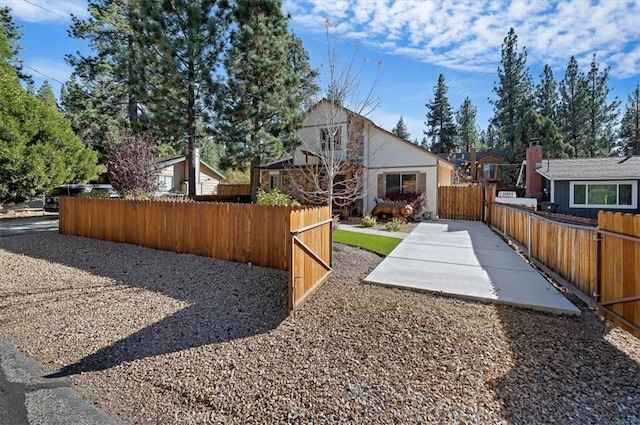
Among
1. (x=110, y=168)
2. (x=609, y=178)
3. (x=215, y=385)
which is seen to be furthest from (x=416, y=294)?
(x=609, y=178)

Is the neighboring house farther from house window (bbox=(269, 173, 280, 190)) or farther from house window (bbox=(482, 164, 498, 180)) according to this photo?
house window (bbox=(269, 173, 280, 190))

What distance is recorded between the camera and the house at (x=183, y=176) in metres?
24.2

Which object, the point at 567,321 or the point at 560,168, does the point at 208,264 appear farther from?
the point at 560,168

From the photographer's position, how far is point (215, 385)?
3.10 meters

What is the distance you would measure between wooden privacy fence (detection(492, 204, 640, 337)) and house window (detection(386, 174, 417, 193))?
10617 mm

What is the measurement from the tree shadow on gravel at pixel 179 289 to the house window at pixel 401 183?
12525 mm

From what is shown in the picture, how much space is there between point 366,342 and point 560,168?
1838cm

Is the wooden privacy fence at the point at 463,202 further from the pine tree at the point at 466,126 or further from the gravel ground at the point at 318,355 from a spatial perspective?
the pine tree at the point at 466,126

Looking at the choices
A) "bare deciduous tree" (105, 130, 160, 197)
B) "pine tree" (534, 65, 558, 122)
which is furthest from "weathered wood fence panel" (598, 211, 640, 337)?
"pine tree" (534, 65, 558, 122)

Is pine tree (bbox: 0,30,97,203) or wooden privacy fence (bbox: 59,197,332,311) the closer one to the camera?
wooden privacy fence (bbox: 59,197,332,311)

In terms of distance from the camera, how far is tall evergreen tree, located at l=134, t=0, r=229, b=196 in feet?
42.1

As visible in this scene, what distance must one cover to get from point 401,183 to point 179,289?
560 inches

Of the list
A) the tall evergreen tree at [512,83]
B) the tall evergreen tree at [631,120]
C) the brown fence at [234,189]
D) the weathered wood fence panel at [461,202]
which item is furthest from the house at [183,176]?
the tall evergreen tree at [631,120]

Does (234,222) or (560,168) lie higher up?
(560,168)
